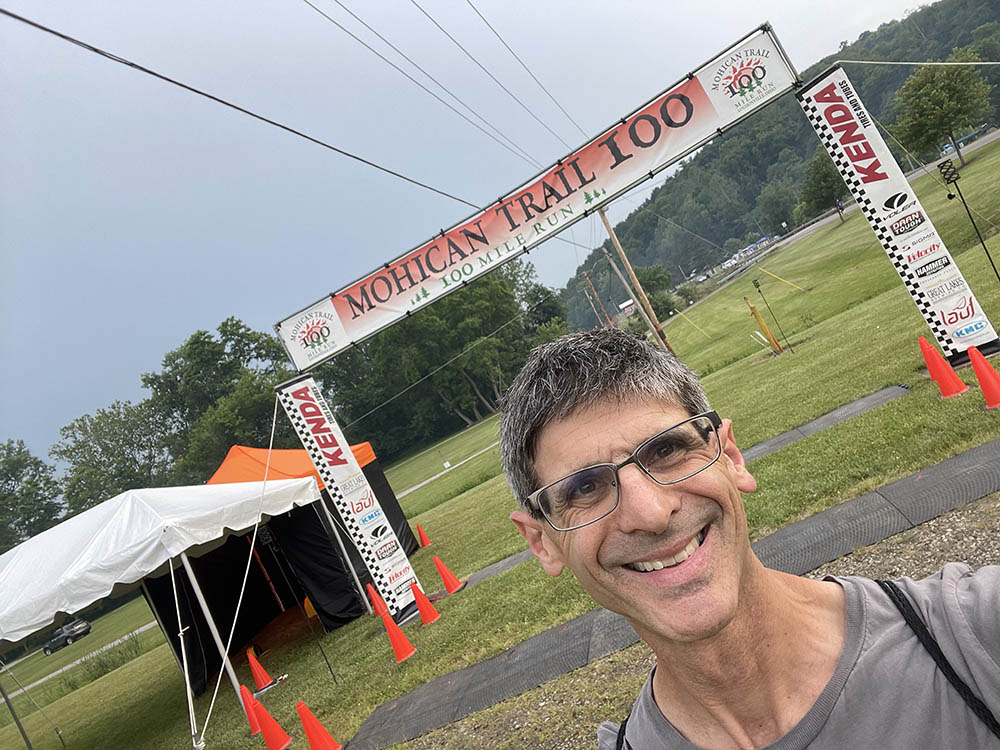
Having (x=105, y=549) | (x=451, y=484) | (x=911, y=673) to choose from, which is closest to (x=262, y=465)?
(x=105, y=549)

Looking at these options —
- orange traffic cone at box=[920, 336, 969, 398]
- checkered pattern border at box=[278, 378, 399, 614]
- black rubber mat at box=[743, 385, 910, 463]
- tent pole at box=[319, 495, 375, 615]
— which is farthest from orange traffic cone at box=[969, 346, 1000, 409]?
tent pole at box=[319, 495, 375, 615]

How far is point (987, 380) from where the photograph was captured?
6.23 meters

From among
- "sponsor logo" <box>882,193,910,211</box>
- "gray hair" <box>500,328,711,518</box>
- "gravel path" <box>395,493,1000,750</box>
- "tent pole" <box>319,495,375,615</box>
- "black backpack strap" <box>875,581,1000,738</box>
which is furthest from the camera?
"tent pole" <box>319,495,375,615</box>

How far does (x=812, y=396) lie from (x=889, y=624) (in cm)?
1010

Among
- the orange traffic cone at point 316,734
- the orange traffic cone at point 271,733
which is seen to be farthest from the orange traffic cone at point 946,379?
the orange traffic cone at point 271,733

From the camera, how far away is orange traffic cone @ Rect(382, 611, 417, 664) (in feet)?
24.8

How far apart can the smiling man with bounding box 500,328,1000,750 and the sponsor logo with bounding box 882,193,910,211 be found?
24.5 feet

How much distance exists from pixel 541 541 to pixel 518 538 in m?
9.64

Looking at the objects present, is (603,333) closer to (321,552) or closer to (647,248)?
(321,552)

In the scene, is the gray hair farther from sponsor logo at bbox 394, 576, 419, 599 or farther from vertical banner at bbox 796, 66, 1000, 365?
sponsor logo at bbox 394, 576, 419, 599

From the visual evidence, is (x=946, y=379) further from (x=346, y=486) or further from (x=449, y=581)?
(x=346, y=486)

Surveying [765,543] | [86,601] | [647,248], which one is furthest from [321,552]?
[647,248]

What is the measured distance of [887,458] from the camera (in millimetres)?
6156

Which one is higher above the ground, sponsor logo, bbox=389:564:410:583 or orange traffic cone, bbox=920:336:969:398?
sponsor logo, bbox=389:564:410:583
